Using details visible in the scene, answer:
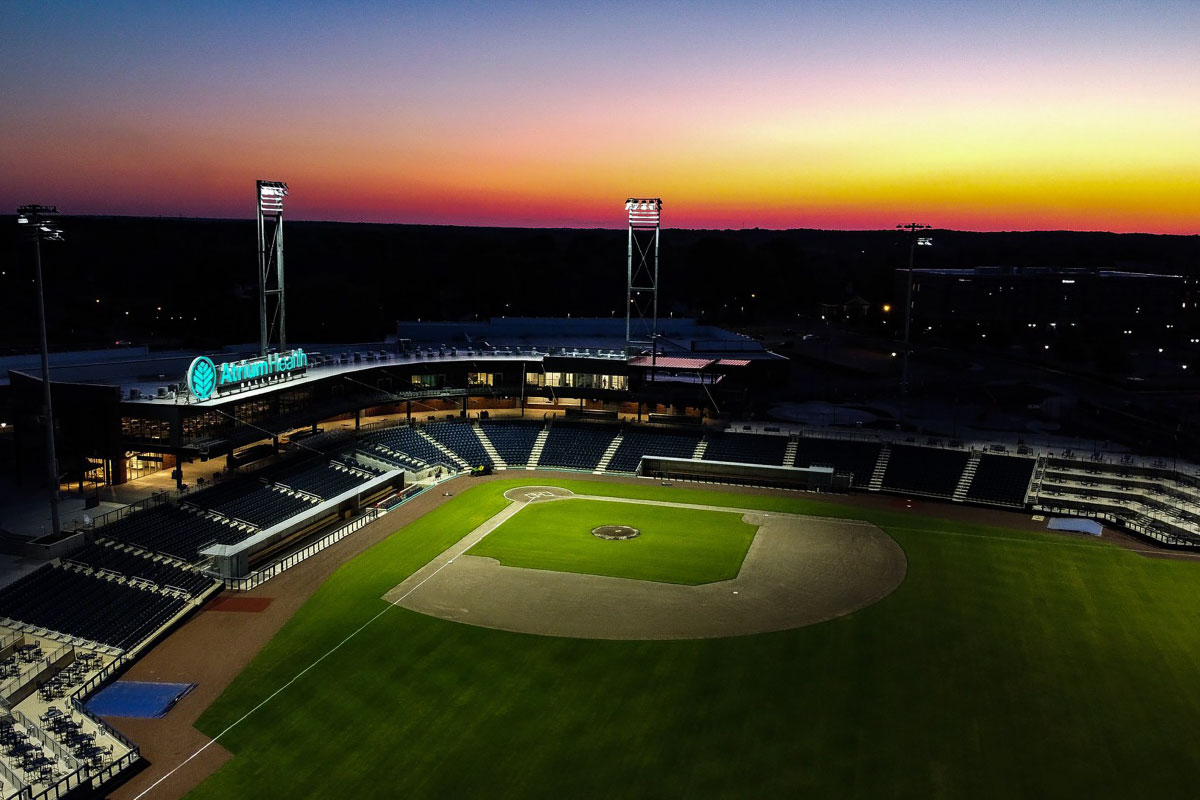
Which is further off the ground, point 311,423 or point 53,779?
point 311,423

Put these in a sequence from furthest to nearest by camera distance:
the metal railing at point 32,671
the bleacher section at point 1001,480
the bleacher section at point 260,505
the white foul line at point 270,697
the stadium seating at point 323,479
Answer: the bleacher section at point 1001,480, the stadium seating at point 323,479, the bleacher section at point 260,505, the metal railing at point 32,671, the white foul line at point 270,697

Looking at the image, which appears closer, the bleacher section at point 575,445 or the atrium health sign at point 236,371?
the atrium health sign at point 236,371

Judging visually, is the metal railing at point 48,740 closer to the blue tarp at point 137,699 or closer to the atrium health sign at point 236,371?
the blue tarp at point 137,699

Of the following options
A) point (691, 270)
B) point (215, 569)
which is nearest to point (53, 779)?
point (215, 569)

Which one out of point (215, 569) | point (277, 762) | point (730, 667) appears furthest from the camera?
point (215, 569)

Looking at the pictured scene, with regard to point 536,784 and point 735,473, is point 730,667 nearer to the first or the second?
point 536,784

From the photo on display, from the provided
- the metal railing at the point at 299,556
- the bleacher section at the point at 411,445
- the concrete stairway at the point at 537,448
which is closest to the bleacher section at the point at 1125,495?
the concrete stairway at the point at 537,448
